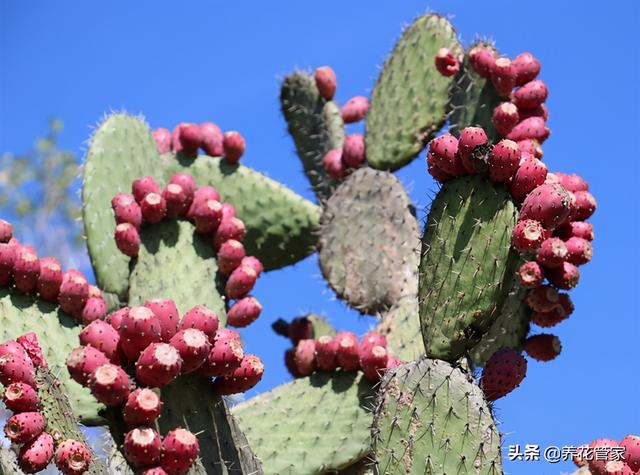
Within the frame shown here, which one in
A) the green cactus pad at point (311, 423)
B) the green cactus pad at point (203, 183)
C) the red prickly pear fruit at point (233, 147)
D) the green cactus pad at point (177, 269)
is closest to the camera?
the green cactus pad at point (311, 423)

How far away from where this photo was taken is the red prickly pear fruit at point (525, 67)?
4.24 meters

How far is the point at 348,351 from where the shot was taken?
12.9 feet

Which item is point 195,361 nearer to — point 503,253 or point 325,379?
point 503,253

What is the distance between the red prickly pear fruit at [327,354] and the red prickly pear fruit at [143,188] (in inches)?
33.1

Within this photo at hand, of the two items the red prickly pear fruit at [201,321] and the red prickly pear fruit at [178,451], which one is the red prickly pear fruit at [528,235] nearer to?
the red prickly pear fruit at [201,321]

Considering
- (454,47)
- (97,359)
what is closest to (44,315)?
(97,359)

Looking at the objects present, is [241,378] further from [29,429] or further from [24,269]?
[24,269]

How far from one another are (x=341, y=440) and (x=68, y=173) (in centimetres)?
1112

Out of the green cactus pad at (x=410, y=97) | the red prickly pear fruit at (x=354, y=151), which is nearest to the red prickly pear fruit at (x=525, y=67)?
the green cactus pad at (x=410, y=97)

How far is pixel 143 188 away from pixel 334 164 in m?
0.99

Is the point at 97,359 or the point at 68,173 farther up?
the point at 68,173

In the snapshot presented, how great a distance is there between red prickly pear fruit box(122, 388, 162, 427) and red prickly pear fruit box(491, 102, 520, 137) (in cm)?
182

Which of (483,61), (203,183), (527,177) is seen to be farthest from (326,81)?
(527,177)

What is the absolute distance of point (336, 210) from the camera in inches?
188
